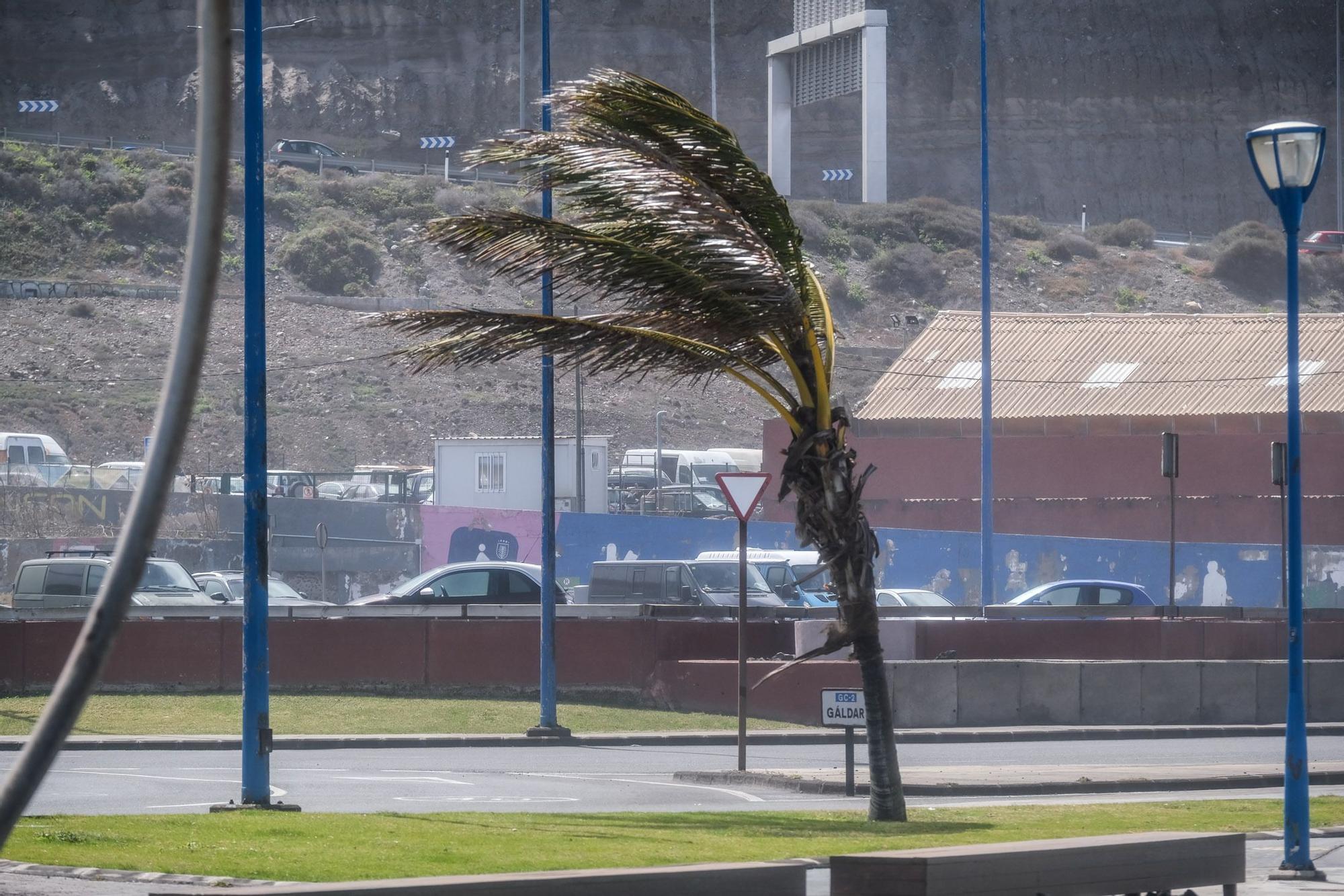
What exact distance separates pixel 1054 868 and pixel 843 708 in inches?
213

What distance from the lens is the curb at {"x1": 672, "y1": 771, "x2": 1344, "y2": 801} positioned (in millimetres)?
14609

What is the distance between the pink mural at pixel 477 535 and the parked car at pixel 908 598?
10314 millimetres

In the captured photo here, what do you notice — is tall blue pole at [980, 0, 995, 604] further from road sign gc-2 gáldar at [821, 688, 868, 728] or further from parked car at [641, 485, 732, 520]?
road sign gc-2 gáldar at [821, 688, 868, 728]

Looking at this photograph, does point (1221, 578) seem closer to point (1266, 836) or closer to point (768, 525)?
point (768, 525)

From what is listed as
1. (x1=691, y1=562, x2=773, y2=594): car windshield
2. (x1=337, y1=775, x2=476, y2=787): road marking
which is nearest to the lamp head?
(x1=337, y1=775, x2=476, y2=787): road marking

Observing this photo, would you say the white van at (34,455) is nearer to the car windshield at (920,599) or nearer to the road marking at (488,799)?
the car windshield at (920,599)

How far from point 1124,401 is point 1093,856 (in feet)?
117

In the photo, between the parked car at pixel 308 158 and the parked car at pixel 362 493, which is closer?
the parked car at pixel 362 493

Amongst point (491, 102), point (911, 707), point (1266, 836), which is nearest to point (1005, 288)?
point (491, 102)

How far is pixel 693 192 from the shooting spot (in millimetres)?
11820

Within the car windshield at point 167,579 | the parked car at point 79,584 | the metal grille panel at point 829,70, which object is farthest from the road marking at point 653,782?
the metal grille panel at point 829,70

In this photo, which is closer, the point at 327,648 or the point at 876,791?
the point at 876,791

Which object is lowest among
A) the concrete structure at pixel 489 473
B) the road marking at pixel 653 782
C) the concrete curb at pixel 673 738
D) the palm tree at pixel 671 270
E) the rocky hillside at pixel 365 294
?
the concrete curb at pixel 673 738

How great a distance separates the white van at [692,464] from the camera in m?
48.9
